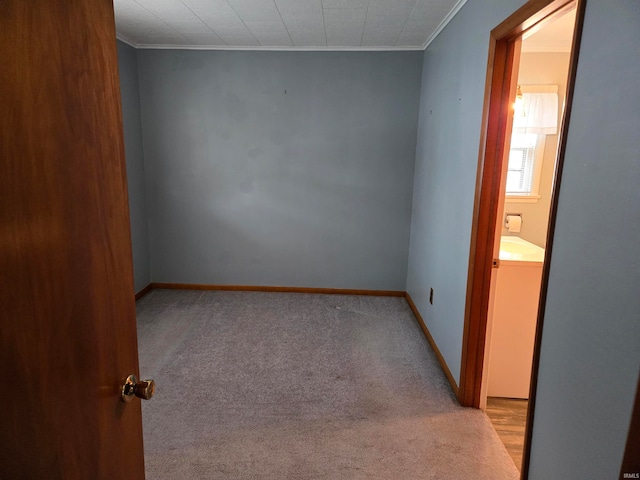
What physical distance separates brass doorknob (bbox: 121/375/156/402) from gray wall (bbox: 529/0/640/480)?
1171 mm

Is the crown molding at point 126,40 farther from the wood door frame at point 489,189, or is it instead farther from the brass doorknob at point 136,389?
the brass doorknob at point 136,389

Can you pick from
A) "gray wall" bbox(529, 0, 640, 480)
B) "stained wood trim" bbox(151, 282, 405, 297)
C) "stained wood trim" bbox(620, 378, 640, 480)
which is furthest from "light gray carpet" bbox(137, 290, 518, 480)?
"stained wood trim" bbox(620, 378, 640, 480)

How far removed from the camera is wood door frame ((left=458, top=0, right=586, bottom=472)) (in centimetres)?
164

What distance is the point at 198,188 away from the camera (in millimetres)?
3906

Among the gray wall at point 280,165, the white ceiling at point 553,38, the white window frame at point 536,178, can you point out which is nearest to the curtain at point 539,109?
the white window frame at point 536,178

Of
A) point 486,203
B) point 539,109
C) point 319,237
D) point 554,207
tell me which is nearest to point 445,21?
point 539,109

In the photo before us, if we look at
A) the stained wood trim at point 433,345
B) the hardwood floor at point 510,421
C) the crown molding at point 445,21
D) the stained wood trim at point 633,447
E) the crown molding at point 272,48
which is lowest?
the hardwood floor at point 510,421

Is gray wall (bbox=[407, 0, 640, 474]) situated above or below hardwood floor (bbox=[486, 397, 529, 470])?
above

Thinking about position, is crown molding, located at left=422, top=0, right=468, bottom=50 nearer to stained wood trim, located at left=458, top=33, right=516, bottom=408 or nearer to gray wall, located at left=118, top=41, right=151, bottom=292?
stained wood trim, located at left=458, top=33, right=516, bottom=408

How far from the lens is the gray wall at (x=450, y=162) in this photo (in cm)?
220

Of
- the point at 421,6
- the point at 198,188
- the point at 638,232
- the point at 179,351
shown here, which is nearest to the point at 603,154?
the point at 638,232

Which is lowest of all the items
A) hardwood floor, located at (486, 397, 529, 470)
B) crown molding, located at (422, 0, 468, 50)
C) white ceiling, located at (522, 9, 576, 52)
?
hardwood floor, located at (486, 397, 529, 470)

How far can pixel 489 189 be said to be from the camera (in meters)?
2.05

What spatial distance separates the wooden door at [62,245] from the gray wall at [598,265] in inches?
48.6
